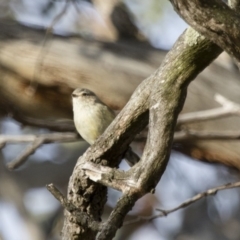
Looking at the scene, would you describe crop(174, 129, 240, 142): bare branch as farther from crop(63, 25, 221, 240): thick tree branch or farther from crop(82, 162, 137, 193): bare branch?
crop(82, 162, 137, 193): bare branch

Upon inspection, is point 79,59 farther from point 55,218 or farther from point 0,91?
point 55,218

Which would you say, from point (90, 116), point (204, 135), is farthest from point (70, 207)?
point (90, 116)

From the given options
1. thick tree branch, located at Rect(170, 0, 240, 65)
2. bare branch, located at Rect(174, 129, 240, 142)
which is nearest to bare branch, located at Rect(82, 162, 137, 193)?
thick tree branch, located at Rect(170, 0, 240, 65)

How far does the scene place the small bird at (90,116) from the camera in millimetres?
2863

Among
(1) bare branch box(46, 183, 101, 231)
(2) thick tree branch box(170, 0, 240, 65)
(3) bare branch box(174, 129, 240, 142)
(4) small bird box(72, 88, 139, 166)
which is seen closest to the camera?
(2) thick tree branch box(170, 0, 240, 65)

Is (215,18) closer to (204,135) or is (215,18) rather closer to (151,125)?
(151,125)

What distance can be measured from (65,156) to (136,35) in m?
1.14

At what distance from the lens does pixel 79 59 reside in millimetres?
3004

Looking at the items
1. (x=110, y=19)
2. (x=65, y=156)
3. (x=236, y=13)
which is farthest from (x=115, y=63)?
(x=236, y=13)

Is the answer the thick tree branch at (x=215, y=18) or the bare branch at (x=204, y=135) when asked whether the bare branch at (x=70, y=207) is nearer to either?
the thick tree branch at (x=215, y=18)

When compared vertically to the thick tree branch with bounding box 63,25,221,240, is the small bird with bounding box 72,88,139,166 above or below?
below

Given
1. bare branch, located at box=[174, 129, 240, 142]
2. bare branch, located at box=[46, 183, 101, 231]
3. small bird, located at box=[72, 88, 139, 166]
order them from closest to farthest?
bare branch, located at box=[46, 183, 101, 231] < bare branch, located at box=[174, 129, 240, 142] < small bird, located at box=[72, 88, 139, 166]

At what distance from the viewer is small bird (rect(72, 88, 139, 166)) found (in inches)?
113

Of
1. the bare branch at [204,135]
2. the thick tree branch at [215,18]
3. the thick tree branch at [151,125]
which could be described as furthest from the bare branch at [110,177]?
the bare branch at [204,135]
